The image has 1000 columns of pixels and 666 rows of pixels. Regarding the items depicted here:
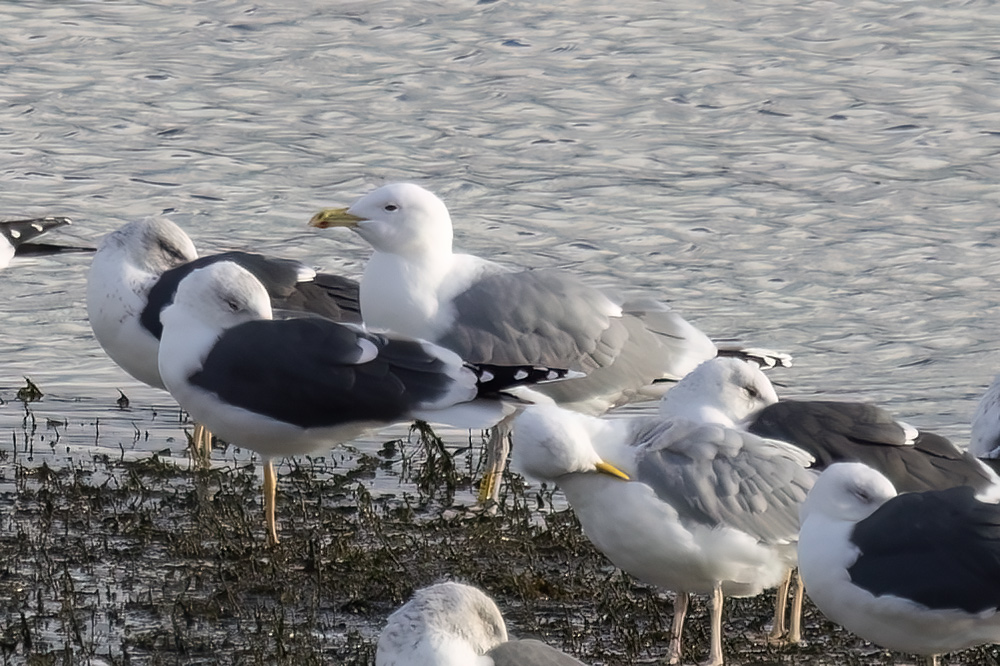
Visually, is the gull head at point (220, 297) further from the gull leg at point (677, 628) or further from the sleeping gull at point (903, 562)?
the sleeping gull at point (903, 562)

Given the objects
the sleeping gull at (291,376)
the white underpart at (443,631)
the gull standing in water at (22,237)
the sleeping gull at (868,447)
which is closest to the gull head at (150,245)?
the sleeping gull at (291,376)

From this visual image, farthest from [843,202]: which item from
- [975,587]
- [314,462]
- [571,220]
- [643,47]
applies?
[975,587]

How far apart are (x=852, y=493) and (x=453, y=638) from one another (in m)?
1.67

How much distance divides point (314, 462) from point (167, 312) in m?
1.53

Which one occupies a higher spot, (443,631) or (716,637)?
(443,631)

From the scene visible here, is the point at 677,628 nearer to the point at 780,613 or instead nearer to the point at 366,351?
the point at 780,613

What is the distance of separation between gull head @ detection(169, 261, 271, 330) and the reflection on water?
5.11 ft

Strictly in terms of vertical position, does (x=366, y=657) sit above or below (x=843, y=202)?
above

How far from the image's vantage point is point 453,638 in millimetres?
4660

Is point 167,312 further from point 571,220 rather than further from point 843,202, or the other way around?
point 843,202

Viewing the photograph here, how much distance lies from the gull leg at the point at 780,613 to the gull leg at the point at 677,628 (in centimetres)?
39

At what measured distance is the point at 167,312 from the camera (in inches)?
297

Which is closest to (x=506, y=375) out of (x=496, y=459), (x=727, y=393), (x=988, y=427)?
(x=496, y=459)

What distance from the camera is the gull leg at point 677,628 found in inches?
240
